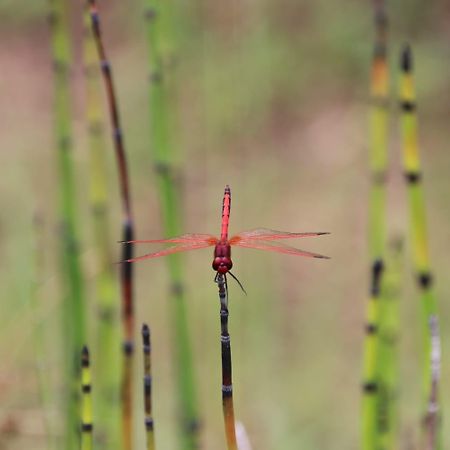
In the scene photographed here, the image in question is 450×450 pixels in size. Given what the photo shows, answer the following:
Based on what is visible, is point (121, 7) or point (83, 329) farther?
point (121, 7)

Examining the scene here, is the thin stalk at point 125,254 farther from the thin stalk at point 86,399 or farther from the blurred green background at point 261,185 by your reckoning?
the blurred green background at point 261,185

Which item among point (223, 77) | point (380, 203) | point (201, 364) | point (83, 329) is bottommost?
point (201, 364)

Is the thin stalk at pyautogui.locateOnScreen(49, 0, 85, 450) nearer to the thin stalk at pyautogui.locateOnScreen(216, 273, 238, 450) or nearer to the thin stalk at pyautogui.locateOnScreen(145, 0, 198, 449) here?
the thin stalk at pyautogui.locateOnScreen(145, 0, 198, 449)

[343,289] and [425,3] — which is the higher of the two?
[425,3]

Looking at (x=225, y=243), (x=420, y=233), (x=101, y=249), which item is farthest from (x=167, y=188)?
(x=225, y=243)

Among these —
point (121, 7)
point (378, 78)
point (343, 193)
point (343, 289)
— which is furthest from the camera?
point (121, 7)

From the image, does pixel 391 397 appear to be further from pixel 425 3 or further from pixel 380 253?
pixel 425 3

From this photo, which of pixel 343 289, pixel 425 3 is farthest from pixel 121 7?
pixel 343 289

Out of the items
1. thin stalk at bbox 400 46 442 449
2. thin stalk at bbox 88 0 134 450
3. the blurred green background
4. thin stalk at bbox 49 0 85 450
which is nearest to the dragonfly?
thin stalk at bbox 88 0 134 450
